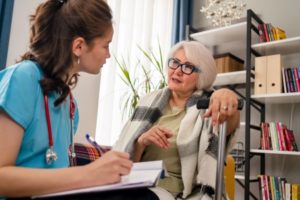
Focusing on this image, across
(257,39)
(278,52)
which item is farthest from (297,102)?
(257,39)

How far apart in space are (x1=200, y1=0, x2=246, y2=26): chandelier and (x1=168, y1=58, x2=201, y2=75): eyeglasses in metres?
1.61

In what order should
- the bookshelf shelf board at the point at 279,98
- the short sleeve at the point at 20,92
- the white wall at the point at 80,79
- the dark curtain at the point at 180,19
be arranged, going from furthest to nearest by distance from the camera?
the dark curtain at the point at 180,19 < the bookshelf shelf board at the point at 279,98 < the white wall at the point at 80,79 < the short sleeve at the point at 20,92

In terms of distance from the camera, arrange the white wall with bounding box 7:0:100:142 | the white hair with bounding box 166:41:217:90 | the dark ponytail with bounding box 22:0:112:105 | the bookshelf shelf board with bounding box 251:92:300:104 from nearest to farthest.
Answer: the dark ponytail with bounding box 22:0:112:105, the white hair with bounding box 166:41:217:90, the white wall with bounding box 7:0:100:142, the bookshelf shelf board with bounding box 251:92:300:104

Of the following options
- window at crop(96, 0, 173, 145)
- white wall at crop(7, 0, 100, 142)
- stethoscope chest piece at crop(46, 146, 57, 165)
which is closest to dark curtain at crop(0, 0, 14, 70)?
white wall at crop(7, 0, 100, 142)

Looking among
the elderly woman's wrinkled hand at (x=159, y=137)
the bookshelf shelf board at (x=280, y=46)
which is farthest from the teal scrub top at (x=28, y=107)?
the bookshelf shelf board at (x=280, y=46)

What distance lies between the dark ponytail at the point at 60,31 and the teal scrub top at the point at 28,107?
0.13ft

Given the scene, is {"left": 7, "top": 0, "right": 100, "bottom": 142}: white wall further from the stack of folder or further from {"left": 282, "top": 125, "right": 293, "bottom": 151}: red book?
{"left": 282, "top": 125, "right": 293, "bottom": 151}: red book

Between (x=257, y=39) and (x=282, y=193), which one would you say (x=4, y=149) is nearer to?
(x=282, y=193)

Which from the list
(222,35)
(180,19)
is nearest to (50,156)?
(222,35)

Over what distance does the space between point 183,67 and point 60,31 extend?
0.84 m

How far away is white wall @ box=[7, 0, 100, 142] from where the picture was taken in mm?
1895

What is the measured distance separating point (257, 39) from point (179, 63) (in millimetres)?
1747

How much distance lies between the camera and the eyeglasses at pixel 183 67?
1.55 m

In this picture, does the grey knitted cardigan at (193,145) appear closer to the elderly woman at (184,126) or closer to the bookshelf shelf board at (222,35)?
the elderly woman at (184,126)
